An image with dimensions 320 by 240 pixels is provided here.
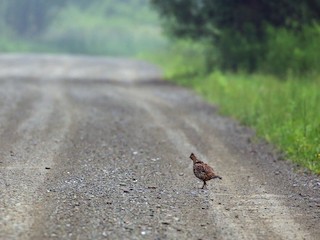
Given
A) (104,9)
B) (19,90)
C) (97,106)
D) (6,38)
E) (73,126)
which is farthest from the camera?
(104,9)

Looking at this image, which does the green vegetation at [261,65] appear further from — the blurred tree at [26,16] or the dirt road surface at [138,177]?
the blurred tree at [26,16]

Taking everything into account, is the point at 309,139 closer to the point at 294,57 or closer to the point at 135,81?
the point at 294,57

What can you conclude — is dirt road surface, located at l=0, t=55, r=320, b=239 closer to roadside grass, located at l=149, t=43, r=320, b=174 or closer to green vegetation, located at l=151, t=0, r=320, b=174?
roadside grass, located at l=149, t=43, r=320, b=174

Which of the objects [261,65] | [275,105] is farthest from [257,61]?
[275,105]

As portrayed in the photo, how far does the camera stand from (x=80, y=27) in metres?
63.4

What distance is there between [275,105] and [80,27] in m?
48.6

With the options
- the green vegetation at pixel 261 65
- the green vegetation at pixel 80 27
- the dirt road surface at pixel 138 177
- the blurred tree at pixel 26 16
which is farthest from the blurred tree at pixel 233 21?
the blurred tree at pixel 26 16

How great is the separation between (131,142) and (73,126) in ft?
5.51

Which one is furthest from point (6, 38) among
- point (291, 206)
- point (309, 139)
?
point (291, 206)

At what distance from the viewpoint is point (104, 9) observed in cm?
6950

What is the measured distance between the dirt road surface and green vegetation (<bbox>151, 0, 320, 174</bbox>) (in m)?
0.46

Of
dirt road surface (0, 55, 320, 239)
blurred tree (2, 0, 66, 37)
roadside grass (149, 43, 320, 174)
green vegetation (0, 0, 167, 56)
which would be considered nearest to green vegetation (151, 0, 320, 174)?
roadside grass (149, 43, 320, 174)

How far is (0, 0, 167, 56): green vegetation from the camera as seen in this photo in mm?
57969

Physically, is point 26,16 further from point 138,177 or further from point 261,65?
point 138,177
